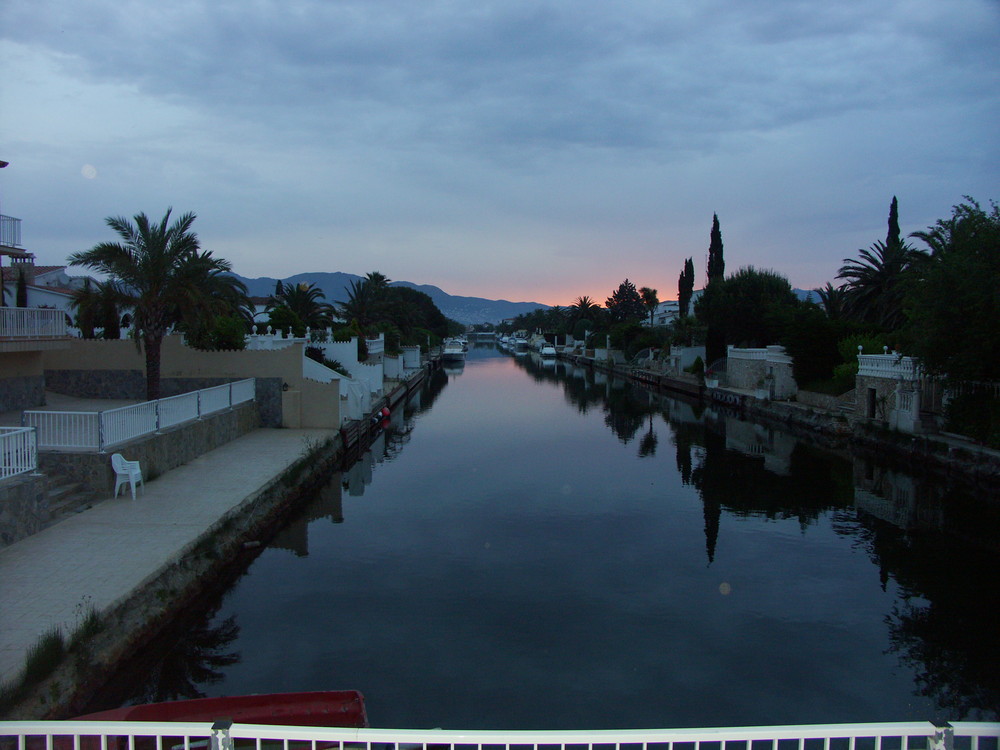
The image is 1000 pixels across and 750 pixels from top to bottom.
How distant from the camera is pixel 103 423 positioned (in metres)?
11.7

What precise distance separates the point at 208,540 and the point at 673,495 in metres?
11.4

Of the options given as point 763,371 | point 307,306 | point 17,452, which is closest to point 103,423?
point 17,452

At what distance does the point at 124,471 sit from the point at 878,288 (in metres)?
36.4

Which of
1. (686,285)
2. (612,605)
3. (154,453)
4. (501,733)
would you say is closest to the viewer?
(501,733)

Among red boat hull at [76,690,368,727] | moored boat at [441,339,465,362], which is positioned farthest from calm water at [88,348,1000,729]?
moored boat at [441,339,465,362]

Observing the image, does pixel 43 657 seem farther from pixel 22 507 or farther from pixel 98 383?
pixel 98 383

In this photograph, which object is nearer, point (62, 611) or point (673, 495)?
point (62, 611)

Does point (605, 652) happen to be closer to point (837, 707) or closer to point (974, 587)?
point (837, 707)

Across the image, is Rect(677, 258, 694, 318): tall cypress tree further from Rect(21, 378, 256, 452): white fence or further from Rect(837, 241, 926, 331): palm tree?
Rect(21, 378, 256, 452): white fence

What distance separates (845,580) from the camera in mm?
11367

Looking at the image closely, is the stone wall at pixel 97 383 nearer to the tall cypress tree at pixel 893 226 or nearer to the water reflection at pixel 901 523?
the water reflection at pixel 901 523

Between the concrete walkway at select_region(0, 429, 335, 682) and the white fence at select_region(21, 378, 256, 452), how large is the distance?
1014 millimetres

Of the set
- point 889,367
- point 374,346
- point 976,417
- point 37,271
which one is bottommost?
point 976,417

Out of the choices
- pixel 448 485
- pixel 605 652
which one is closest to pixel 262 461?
pixel 448 485
